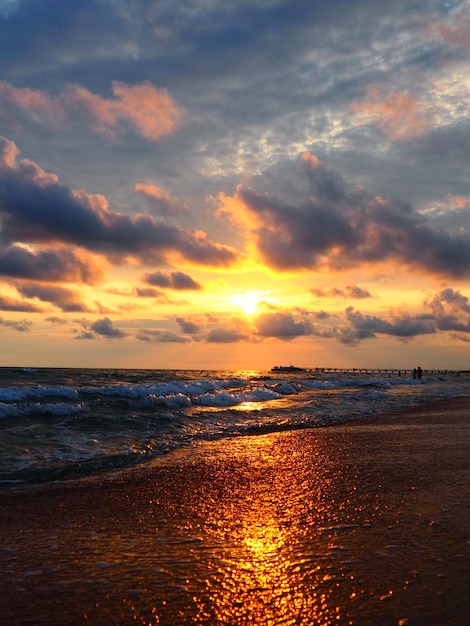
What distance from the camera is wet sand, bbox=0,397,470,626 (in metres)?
3.93

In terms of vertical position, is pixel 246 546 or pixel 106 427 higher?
pixel 246 546

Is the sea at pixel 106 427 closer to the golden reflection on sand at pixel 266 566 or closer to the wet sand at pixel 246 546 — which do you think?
the wet sand at pixel 246 546

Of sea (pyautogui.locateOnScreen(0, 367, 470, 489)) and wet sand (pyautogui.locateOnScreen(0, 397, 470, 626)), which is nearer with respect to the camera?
wet sand (pyautogui.locateOnScreen(0, 397, 470, 626))

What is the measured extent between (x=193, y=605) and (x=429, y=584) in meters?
1.95

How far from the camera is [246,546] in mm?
5301

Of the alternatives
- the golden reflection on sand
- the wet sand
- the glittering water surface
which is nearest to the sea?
the wet sand

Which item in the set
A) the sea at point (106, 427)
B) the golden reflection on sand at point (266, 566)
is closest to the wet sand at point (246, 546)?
the golden reflection on sand at point (266, 566)

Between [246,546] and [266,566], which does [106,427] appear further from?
[266,566]

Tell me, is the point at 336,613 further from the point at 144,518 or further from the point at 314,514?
the point at 144,518

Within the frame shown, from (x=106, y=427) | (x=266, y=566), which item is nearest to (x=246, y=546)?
(x=266, y=566)

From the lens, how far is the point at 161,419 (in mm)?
19797

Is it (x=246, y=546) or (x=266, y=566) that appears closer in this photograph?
(x=266, y=566)

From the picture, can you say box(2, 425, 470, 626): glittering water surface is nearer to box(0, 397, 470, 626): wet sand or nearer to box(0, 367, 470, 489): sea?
box(0, 397, 470, 626): wet sand

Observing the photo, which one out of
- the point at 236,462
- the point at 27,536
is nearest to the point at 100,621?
the point at 27,536
